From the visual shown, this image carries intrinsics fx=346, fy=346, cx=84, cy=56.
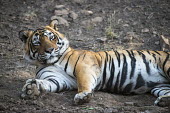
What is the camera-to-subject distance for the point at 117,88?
4.68m

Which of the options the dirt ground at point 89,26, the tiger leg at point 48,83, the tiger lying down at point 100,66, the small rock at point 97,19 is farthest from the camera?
the small rock at point 97,19

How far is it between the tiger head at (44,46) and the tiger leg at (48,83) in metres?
0.16

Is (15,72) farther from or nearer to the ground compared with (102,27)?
nearer to the ground

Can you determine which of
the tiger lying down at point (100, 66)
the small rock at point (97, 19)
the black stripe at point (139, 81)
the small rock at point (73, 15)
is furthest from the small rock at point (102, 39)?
the black stripe at point (139, 81)

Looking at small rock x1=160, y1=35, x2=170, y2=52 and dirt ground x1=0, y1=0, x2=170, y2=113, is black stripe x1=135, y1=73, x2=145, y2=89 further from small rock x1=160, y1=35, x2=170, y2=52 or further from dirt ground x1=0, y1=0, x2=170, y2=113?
small rock x1=160, y1=35, x2=170, y2=52

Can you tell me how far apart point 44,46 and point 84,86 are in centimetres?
86

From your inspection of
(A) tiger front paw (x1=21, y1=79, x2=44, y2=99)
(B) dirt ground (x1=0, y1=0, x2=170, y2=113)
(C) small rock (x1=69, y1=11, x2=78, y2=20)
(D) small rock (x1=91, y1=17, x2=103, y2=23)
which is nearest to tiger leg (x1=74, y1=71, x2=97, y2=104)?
(B) dirt ground (x1=0, y1=0, x2=170, y2=113)

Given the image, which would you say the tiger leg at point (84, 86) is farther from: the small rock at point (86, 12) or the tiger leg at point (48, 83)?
the small rock at point (86, 12)

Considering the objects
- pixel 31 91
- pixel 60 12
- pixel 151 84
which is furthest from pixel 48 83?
pixel 60 12

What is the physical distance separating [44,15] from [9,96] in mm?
4216

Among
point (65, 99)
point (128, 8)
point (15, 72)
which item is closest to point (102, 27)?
point (128, 8)

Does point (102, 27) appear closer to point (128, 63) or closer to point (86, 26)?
point (86, 26)

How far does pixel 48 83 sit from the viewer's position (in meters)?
4.32

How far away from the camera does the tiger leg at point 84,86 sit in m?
3.86
